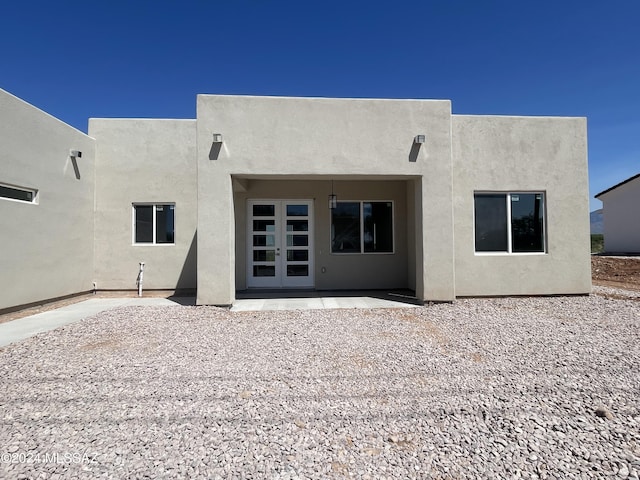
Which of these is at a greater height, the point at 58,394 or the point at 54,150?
the point at 54,150

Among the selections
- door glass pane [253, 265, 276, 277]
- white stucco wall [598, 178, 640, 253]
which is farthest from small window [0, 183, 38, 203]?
white stucco wall [598, 178, 640, 253]

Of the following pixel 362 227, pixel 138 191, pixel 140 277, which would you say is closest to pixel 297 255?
pixel 362 227

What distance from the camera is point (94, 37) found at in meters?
9.09

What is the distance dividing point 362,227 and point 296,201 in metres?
2.22

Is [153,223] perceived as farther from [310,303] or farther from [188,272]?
[310,303]

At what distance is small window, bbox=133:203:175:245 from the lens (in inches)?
402

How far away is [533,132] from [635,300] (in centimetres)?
496

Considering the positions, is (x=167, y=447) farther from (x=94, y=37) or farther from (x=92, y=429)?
(x=94, y=37)

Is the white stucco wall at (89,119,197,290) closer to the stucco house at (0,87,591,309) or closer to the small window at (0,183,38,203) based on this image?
the stucco house at (0,87,591,309)

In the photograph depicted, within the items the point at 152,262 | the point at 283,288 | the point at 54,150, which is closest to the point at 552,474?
the point at 283,288

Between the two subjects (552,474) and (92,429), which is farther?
(92,429)

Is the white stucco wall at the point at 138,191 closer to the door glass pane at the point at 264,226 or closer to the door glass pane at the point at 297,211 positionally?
the door glass pane at the point at 264,226

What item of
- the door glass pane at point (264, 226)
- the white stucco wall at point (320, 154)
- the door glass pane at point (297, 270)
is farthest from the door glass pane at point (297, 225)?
the white stucco wall at point (320, 154)

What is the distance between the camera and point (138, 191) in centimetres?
1011
